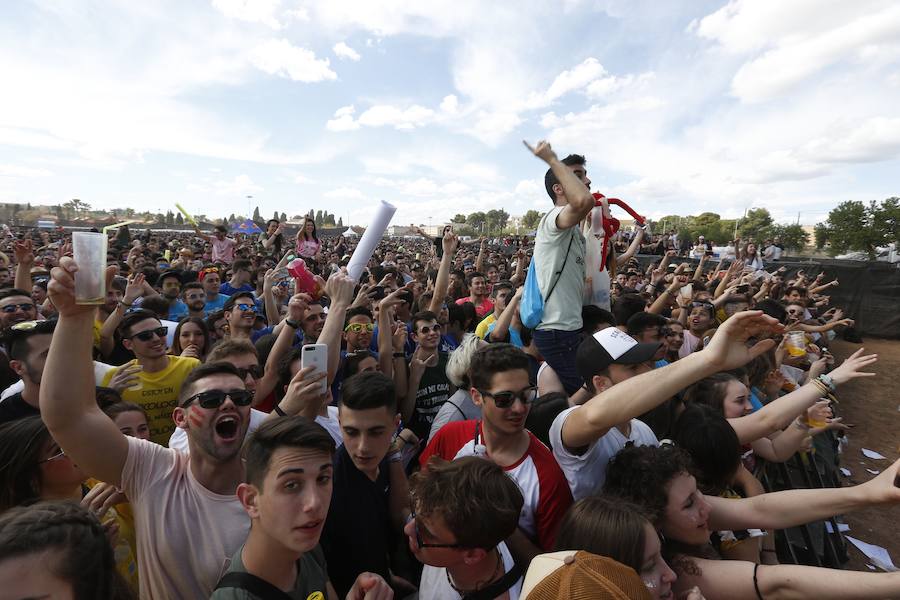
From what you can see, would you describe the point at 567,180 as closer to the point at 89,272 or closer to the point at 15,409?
the point at 89,272

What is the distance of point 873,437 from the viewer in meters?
7.02

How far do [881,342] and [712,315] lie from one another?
12.4 meters

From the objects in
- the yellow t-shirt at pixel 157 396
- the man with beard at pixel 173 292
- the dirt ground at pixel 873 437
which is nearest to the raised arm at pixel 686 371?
the yellow t-shirt at pixel 157 396

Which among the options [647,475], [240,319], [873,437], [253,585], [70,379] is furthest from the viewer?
[873,437]

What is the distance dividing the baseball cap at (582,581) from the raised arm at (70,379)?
164cm

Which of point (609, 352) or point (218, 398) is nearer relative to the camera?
point (218, 398)

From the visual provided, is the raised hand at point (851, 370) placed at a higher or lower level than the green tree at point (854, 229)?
lower

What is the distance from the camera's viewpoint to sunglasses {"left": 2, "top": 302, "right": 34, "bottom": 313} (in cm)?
408

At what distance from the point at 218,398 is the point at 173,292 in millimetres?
5331

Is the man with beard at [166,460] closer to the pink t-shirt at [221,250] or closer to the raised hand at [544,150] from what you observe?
the raised hand at [544,150]

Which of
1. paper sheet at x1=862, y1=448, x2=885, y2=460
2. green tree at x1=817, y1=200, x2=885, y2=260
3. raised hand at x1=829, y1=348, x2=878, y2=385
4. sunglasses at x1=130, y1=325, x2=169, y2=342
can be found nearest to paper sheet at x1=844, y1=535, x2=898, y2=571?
paper sheet at x1=862, y1=448, x2=885, y2=460

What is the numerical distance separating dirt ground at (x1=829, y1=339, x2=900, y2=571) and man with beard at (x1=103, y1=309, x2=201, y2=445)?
5.99 metres

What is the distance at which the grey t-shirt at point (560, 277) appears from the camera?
3490 millimetres

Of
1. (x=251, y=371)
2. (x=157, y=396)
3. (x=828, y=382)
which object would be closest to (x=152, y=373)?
(x=157, y=396)
